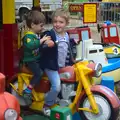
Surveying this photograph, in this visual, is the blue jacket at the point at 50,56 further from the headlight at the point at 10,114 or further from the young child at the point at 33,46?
the headlight at the point at 10,114

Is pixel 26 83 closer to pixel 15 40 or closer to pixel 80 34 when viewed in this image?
pixel 15 40

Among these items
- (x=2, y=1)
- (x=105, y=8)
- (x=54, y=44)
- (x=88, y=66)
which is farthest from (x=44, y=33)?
(x=105, y=8)

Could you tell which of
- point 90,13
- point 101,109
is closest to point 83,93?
point 101,109

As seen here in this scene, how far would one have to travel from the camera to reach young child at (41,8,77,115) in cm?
442

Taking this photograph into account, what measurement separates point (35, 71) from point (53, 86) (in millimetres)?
285

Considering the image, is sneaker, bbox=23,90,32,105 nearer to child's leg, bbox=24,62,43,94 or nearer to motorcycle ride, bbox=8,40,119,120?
motorcycle ride, bbox=8,40,119,120

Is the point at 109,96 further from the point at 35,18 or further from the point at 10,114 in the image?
the point at 10,114

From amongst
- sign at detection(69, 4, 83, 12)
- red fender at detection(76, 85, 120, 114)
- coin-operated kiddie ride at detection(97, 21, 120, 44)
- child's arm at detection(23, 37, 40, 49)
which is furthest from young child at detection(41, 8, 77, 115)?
sign at detection(69, 4, 83, 12)

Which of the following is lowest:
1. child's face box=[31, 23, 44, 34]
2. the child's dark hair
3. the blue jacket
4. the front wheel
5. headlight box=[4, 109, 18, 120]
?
the front wheel

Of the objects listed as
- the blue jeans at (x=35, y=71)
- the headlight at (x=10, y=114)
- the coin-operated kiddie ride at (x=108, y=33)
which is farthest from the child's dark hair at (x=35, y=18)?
the coin-operated kiddie ride at (x=108, y=33)

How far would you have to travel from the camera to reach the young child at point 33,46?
433cm

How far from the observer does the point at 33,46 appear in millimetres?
4297

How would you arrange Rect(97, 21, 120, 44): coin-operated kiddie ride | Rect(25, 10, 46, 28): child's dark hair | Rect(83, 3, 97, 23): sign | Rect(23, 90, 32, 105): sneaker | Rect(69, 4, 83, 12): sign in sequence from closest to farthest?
Rect(25, 10, 46, 28): child's dark hair < Rect(23, 90, 32, 105): sneaker < Rect(97, 21, 120, 44): coin-operated kiddie ride < Rect(83, 3, 97, 23): sign < Rect(69, 4, 83, 12): sign

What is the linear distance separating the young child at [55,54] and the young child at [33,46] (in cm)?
10
